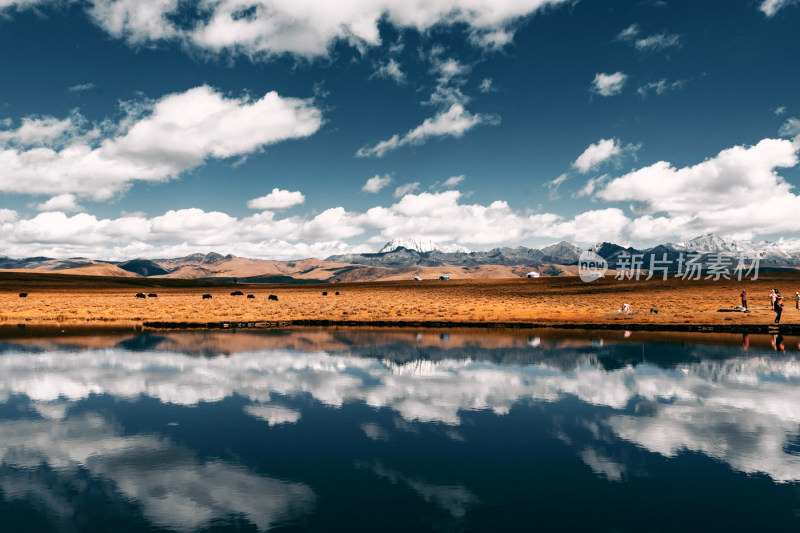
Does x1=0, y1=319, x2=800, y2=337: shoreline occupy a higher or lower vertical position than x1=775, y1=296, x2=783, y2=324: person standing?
lower

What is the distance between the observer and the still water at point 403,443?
38.7ft

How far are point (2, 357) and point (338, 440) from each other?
2957 centimetres

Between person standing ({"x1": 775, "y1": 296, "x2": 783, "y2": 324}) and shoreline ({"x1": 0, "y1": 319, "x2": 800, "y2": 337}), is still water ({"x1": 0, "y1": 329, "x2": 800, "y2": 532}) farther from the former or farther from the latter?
person standing ({"x1": 775, "y1": 296, "x2": 783, "y2": 324})

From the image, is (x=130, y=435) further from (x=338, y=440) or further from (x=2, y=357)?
(x=2, y=357)

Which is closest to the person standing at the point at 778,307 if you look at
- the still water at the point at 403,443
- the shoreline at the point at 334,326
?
the shoreline at the point at 334,326

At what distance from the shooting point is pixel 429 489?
13.1m

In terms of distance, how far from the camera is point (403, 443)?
16672mm

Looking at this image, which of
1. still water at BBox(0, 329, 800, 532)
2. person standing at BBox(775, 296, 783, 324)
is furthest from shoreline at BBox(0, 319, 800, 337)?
still water at BBox(0, 329, 800, 532)

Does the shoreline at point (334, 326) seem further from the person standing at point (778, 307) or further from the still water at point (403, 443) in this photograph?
the still water at point (403, 443)

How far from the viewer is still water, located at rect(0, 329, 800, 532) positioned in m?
11.8

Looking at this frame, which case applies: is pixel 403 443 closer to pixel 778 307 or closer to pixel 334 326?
pixel 334 326

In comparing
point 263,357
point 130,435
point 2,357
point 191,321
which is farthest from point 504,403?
point 191,321

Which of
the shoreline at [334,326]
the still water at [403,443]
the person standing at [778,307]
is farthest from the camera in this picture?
the shoreline at [334,326]

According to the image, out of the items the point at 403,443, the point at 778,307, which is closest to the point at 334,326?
the point at 403,443
